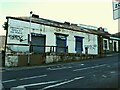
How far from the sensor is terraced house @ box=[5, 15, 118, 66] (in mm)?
26234

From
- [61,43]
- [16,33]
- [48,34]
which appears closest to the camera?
[16,33]

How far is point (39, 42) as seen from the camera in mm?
30922

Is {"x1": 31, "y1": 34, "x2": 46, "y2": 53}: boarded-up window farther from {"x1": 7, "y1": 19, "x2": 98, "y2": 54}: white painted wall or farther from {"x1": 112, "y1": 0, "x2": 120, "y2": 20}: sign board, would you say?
{"x1": 112, "y1": 0, "x2": 120, "y2": 20}: sign board

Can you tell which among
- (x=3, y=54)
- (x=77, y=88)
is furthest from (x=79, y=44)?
(x=77, y=88)

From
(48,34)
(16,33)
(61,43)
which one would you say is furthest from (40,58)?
(61,43)

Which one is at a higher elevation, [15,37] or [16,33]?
[16,33]

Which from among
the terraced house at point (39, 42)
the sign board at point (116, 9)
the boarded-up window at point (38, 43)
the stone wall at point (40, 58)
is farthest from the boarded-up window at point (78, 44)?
the sign board at point (116, 9)

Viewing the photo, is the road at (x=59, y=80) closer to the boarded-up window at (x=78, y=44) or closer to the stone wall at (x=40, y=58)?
the stone wall at (x=40, y=58)

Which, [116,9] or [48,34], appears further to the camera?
[48,34]

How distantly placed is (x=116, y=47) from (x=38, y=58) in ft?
106

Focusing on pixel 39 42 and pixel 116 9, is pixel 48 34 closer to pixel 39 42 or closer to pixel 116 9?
pixel 39 42

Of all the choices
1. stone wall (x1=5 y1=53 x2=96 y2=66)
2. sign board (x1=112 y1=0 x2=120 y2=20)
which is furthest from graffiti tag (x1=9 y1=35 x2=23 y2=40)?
sign board (x1=112 y1=0 x2=120 y2=20)

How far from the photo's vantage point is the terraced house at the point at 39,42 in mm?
26234

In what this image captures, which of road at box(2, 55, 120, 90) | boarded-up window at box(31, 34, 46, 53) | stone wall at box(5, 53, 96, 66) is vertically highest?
boarded-up window at box(31, 34, 46, 53)
